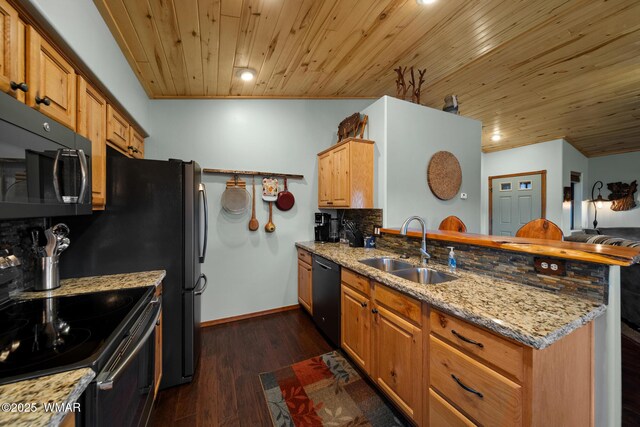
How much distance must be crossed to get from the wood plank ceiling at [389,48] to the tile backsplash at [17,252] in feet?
4.72

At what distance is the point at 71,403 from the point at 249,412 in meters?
1.31

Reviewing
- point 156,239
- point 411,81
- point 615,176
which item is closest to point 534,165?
point 615,176

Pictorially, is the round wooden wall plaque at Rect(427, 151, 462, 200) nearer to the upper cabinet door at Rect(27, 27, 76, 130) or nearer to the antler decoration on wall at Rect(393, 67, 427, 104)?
the antler decoration on wall at Rect(393, 67, 427, 104)

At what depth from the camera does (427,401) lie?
4.30 feet

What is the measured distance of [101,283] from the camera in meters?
1.54

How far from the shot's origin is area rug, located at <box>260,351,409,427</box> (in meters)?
1.58

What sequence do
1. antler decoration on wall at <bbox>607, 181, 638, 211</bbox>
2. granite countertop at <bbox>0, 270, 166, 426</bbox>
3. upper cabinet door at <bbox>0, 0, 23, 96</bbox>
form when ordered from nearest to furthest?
1. granite countertop at <bbox>0, 270, 166, 426</bbox>
2. upper cabinet door at <bbox>0, 0, 23, 96</bbox>
3. antler decoration on wall at <bbox>607, 181, 638, 211</bbox>

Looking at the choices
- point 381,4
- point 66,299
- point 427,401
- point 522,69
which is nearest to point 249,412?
point 427,401

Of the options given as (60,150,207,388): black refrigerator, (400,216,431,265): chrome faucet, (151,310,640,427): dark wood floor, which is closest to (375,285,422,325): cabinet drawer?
(400,216,431,265): chrome faucet

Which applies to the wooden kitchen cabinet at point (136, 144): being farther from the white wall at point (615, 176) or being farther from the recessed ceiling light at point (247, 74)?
the white wall at point (615, 176)

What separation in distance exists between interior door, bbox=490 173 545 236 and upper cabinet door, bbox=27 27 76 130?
251 inches

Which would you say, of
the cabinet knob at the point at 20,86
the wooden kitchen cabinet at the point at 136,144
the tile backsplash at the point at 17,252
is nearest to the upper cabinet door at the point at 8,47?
the cabinet knob at the point at 20,86

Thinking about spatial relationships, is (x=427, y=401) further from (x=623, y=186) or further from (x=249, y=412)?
(x=623, y=186)

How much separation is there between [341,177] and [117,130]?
2.06 meters
